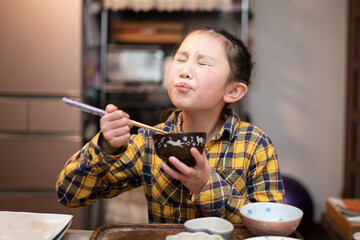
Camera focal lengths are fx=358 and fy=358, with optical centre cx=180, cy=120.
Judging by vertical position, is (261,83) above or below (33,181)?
above

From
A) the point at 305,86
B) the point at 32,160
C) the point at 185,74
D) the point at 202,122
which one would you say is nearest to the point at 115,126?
the point at 185,74

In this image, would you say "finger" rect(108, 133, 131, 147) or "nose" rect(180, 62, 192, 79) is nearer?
"finger" rect(108, 133, 131, 147)

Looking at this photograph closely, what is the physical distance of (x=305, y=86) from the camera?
3473 mm

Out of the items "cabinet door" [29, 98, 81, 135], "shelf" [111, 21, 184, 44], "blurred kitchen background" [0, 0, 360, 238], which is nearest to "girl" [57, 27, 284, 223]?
"blurred kitchen background" [0, 0, 360, 238]

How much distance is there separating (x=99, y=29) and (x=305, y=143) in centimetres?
223

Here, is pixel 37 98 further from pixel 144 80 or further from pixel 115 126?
pixel 115 126

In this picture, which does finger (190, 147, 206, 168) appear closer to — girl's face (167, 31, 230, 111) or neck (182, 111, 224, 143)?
girl's face (167, 31, 230, 111)

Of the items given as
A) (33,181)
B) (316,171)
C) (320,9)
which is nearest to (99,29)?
(33,181)

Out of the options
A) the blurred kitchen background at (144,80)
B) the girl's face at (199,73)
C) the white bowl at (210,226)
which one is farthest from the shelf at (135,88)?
the white bowl at (210,226)

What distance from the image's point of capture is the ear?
1221mm

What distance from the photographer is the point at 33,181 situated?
285 centimetres

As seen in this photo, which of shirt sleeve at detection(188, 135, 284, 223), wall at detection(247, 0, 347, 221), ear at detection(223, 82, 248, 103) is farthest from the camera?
wall at detection(247, 0, 347, 221)

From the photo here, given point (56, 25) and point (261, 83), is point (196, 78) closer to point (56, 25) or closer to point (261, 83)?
point (56, 25)

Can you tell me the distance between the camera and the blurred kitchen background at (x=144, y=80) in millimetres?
2822
